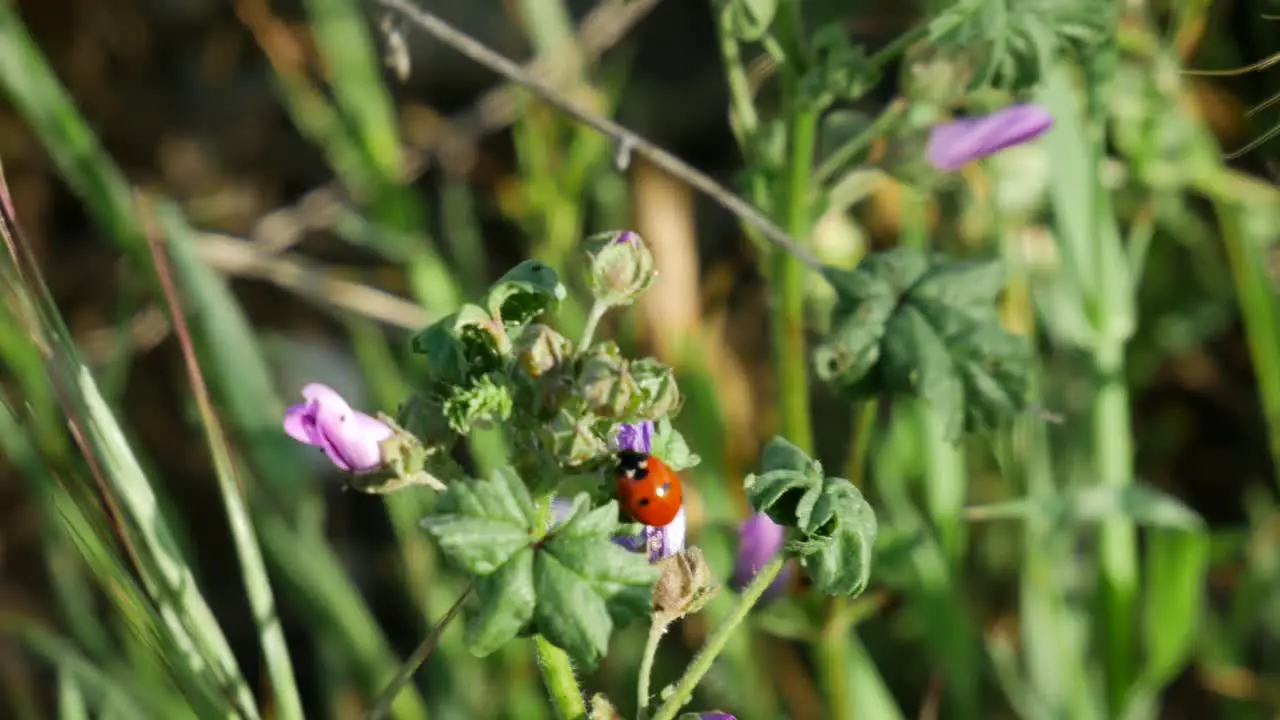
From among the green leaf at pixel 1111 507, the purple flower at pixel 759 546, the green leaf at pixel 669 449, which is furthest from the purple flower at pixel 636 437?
the green leaf at pixel 1111 507

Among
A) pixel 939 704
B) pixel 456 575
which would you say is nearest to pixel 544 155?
pixel 456 575

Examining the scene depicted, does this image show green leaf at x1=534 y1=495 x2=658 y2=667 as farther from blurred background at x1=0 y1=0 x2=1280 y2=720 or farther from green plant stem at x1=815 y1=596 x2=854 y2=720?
green plant stem at x1=815 y1=596 x2=854 y2=720

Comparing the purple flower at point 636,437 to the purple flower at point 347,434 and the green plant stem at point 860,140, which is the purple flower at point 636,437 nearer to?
the purple flower at point 347,434

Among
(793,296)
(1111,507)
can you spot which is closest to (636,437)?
(793,296)

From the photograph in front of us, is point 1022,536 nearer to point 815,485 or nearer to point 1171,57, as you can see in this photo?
point 1171,57

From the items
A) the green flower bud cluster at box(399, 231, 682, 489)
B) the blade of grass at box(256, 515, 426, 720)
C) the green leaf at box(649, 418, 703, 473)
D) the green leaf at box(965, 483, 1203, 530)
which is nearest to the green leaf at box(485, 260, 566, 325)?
the green flower bud cluster at box(399, 231, 682, 489)

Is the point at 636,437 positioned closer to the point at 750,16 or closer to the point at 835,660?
the point at 750,16

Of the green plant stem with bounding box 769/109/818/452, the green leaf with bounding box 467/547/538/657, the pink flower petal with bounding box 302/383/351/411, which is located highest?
the pink flower petal with bounding box 302/383/351/411
